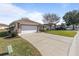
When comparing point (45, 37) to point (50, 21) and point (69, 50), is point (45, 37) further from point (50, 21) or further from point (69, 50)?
point (69, 50)

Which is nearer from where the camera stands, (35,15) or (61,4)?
(61,4)

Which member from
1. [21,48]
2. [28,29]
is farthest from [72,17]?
[28,29]

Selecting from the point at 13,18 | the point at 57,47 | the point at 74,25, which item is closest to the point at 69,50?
the point at 57,47

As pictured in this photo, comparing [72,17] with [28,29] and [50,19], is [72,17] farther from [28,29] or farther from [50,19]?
[28,29]

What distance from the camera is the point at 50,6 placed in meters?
8.22

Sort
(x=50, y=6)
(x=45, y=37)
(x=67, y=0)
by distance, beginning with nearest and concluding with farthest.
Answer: (x=67, y=0), (x=50, y=6), (x=45, y=37)

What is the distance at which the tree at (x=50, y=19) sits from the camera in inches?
353

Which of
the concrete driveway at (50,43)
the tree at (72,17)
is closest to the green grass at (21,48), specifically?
the concrete driveway at (50,43)

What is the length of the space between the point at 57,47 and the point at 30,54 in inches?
59.1

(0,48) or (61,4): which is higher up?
(61,4)

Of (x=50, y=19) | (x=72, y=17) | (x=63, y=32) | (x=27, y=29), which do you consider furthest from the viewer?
(x=27, y=29)

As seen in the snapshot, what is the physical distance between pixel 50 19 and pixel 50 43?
4.22 ft

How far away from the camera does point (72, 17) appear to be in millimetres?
8938

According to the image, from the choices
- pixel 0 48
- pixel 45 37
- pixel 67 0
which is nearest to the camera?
pixel 67 0
